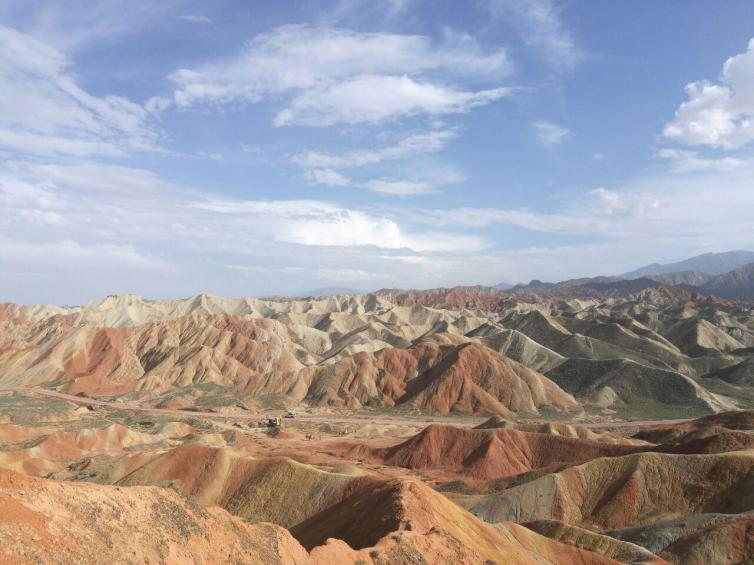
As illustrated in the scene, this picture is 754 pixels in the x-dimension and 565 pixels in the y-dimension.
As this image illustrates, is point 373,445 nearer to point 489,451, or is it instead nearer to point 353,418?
point 489,451

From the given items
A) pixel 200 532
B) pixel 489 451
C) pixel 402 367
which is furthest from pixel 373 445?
pixel 200 532

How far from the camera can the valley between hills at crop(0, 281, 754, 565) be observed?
2533 cm

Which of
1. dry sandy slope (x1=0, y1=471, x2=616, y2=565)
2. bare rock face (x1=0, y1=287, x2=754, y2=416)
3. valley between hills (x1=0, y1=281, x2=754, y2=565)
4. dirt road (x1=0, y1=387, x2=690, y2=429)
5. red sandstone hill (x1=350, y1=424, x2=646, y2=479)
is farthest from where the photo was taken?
bare rock face (x1=0, y1=287, x2=754, y2=416)

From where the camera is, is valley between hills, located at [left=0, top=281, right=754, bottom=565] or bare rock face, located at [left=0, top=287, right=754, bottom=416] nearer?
valley between hills, located at [left=0, top=281, right=754, bottom=565]

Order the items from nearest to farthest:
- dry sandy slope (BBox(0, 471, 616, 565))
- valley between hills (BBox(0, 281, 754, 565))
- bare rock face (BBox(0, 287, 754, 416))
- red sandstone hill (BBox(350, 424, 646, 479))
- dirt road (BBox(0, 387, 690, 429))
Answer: dry sandy slope (BBox(0, 471, 616, 565)) < valley between hills (BBox(0, 281, 754, 565)) < red sandstone hill (BBox(350, 424, 646, 479)) < dirt road (BBox(0, 387, 690, 429)) < bare rock face (BBox(0, 287, 754, 416))

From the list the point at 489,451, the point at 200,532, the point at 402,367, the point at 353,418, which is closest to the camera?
the point at 200,532

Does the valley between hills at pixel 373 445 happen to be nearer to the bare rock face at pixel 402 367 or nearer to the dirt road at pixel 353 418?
the bare rock face at pixel 402 367

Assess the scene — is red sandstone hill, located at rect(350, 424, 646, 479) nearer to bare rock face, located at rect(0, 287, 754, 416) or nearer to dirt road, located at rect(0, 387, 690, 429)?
dirt road, located at rect(0, 387, 690, 429)

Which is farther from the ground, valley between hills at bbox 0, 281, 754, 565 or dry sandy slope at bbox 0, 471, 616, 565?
dry sandy slope at bbox 0, 471, 616, 565

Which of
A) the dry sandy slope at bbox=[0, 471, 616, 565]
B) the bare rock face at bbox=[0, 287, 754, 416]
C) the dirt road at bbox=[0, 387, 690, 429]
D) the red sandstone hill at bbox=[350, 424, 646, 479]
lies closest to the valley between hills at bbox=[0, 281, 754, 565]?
the dry sandy slope at bbox=[0, 471, 616, 565]

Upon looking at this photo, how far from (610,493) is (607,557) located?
1565cm

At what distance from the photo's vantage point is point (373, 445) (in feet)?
248

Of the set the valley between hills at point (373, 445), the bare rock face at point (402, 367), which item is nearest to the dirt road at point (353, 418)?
the valley between hills at point (373, 445)

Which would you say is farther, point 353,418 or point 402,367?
point 402,367
